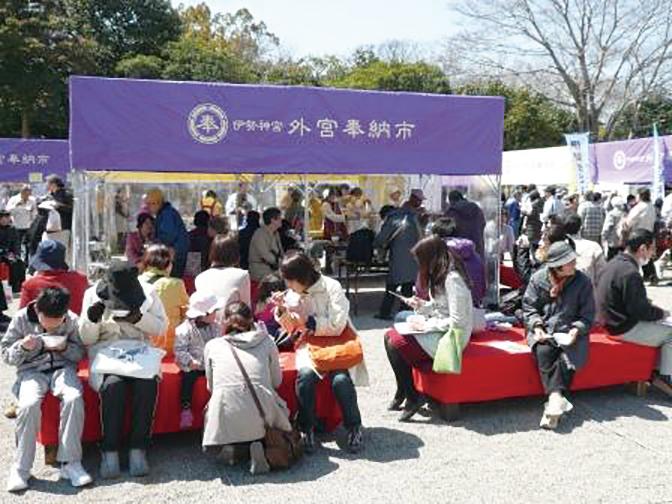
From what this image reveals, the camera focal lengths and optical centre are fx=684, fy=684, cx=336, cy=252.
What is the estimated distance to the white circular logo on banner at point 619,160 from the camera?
16.4 meters

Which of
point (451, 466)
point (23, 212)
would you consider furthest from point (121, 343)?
point (23, 212)

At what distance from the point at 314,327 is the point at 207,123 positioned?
3.66 metres

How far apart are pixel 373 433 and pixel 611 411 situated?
1749mm

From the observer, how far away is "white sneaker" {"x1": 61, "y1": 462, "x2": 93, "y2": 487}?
350 centimetres

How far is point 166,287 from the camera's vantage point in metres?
4.54

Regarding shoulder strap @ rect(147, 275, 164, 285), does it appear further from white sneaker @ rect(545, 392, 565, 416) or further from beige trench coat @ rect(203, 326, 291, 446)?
white sneaker @ rect(545, 392, 565, 416)

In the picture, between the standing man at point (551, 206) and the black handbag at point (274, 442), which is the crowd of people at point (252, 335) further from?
the standing man at point (551, 206)

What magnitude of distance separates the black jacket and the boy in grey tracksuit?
3.64 meters

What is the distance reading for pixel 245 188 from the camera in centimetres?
1530

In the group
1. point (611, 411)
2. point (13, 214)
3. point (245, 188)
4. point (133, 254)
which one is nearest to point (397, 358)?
point (611, 411)

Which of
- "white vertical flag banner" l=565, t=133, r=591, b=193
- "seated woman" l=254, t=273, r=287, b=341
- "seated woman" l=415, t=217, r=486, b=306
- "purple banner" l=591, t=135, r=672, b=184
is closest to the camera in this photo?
"seated woman" l=254, t=273, r=287, b=341

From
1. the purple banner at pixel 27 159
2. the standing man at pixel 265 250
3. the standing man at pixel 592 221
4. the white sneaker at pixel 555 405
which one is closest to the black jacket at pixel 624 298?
the white sneaker at pixel 555 405

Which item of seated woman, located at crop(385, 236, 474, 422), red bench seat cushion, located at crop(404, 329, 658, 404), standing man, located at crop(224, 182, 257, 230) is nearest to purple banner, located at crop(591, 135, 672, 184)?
standing man, located at crop(224, 182, 257, 230)

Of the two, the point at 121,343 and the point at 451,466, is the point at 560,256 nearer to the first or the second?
the point at 451,466
